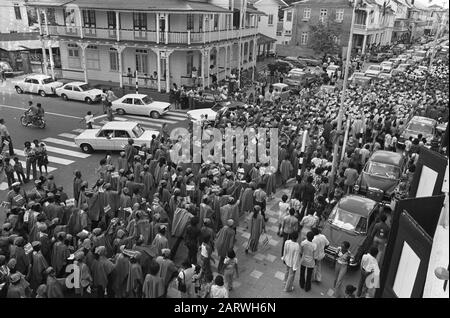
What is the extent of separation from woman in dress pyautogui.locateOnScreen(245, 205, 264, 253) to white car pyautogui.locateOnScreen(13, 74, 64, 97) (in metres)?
22.0

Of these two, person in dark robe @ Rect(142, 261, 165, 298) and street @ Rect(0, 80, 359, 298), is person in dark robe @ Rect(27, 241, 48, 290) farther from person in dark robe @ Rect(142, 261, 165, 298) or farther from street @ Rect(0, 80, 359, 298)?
street @ Rect(0, 80, 359, 298)

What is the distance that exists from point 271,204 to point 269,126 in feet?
15.8

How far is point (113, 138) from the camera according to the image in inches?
677

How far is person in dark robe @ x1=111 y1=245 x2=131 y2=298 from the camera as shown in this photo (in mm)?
7887

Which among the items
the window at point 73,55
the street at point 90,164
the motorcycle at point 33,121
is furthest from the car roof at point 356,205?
the window at point 73,55

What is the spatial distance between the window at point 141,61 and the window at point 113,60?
1750 mm

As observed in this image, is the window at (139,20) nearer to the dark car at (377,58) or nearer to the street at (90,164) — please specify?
the street at (90,164)

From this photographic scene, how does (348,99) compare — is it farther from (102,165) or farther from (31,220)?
(31,220)

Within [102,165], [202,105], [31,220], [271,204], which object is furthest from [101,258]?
[202,105]

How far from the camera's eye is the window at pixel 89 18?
98.1 feet

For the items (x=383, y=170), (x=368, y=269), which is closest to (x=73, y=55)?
(x=383, y=170)

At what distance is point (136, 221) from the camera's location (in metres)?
9.17

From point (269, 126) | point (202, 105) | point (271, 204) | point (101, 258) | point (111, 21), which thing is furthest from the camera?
point (111, 21)

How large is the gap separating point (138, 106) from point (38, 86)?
8912 mm
